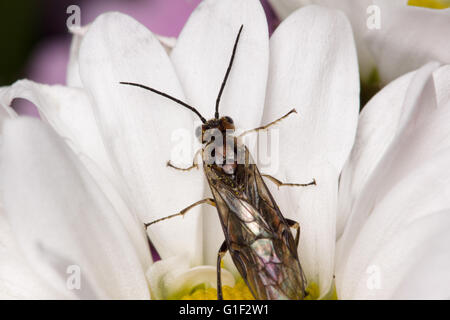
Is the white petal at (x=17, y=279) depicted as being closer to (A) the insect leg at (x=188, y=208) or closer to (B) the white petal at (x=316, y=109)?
(A) the insect leg at (x=188, y=208)

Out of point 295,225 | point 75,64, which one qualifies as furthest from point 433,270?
point 75,64

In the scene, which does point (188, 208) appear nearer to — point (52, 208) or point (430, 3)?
point (52, 208)

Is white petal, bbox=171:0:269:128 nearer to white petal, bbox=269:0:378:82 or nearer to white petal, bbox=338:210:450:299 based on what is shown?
white petal, bbox=269:0:378:82

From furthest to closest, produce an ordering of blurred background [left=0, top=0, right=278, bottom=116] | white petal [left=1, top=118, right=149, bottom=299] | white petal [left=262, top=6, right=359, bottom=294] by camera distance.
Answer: blurred background [left=0, top=0, right=278, bottom=116] < white petal [left=262, top=6, right=359, bottom=294] < white petal [left=1, top=118, right=149, bottom=299]

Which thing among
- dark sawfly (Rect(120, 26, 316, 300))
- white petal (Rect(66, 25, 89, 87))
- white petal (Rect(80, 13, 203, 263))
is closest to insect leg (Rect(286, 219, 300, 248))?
dark sawfly (Rect(120, 26, 316, 300))

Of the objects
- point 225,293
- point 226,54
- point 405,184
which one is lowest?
point 225,293

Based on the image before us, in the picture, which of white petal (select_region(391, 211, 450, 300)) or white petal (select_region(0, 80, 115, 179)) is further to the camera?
white petal (select_region(0, 80, 115, 179))

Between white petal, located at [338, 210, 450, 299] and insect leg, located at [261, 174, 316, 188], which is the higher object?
insect leg, located at [261, 174, 316, 188]

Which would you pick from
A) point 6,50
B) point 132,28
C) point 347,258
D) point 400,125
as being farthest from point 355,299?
point 6,50
